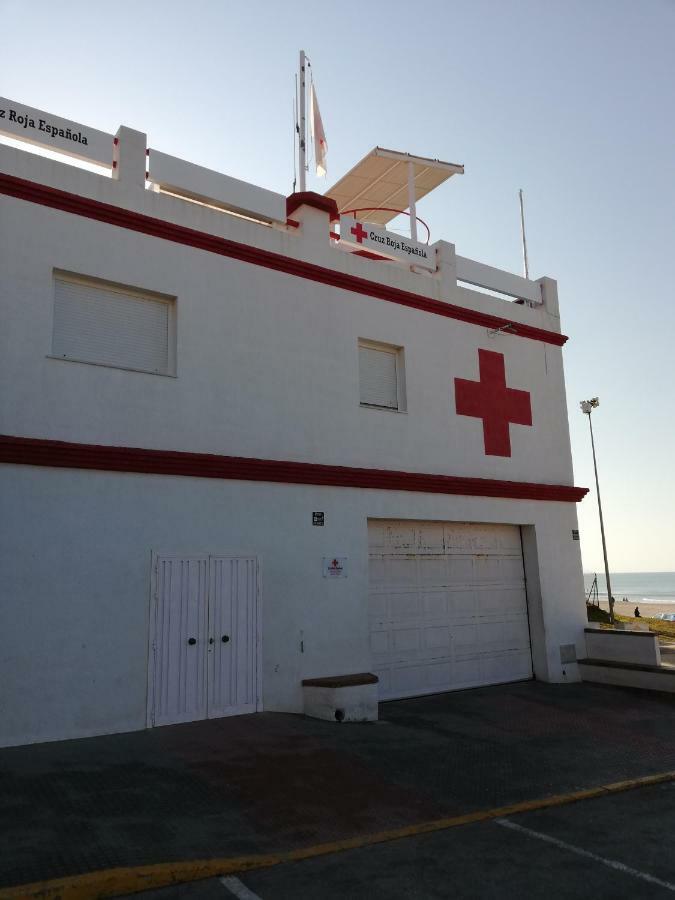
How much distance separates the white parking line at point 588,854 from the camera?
4559 mm

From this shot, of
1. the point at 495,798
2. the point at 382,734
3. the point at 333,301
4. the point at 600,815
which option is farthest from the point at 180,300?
the point at 600,815

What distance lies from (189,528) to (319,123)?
26.7 ft

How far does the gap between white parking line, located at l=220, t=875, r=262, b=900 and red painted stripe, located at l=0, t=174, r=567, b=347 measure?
7557 mm

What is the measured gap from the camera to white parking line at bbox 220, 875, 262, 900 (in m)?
4.27

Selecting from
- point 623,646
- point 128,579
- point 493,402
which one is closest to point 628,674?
point 623,646

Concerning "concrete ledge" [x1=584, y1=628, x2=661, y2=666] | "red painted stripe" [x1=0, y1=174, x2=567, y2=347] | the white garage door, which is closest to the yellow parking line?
the white garage door

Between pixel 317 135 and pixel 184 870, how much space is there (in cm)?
1162

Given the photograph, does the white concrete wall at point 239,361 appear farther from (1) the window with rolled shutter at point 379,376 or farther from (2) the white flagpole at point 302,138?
(2) the white flagpole at point 302,138

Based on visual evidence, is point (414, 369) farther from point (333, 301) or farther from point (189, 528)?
point (189, 528)

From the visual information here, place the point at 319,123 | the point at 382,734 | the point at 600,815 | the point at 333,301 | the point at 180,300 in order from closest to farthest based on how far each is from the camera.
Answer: the point at 600,815 → the point at 382,734 → the point at 180,300 → the point at 333,301 → the point at 319,123

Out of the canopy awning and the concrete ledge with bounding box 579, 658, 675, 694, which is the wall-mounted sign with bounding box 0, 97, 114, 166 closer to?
the canopy awning

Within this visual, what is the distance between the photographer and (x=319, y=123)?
41.3 ft

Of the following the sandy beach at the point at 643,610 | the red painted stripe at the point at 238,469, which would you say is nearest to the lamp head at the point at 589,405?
the sandy beach at the point at 643,610

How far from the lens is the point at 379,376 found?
11.5 meters
